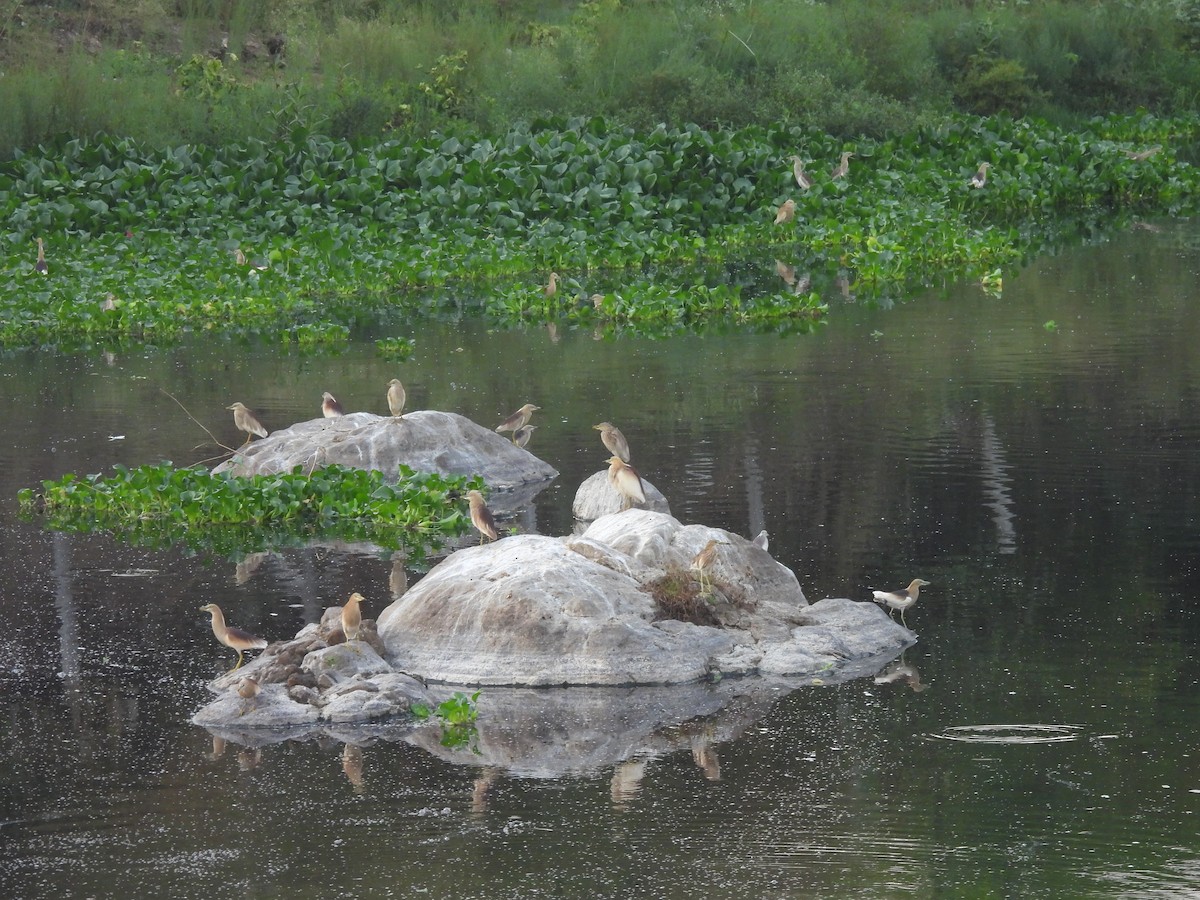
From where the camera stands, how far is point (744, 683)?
399 inches

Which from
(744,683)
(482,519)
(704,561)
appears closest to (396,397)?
(482,519)

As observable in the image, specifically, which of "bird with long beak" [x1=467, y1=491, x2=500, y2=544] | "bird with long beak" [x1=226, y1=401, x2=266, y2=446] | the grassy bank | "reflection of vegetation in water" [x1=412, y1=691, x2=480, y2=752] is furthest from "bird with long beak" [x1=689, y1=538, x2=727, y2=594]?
the grassy bank

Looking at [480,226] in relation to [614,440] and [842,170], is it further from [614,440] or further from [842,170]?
[614,440]

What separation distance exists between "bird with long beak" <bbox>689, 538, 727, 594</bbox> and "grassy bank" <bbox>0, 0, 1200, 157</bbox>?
2111cm

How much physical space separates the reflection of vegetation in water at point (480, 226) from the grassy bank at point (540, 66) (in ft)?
7.43

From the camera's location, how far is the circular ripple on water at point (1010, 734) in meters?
9.09

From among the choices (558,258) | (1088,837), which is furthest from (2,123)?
(1088,837)

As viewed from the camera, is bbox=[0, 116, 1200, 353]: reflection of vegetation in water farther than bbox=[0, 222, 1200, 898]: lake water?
Yes

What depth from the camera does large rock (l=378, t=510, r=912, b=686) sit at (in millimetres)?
10078

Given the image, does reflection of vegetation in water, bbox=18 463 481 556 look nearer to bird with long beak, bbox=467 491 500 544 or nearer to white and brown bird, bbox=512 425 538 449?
bird with long beak, bbox=467 491 500 544

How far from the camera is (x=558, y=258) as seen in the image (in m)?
26.3

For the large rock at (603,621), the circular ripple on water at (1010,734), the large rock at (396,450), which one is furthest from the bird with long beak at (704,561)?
the large rock at (396,450)

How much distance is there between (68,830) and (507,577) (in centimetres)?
280

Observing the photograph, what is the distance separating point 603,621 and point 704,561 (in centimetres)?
76
